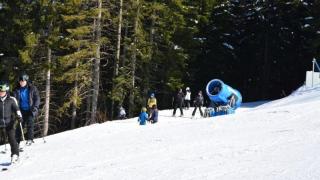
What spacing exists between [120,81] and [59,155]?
23904 millimetres

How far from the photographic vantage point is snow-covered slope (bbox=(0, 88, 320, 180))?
9469 mm

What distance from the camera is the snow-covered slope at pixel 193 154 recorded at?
947 cm

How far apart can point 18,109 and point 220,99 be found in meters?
18.1

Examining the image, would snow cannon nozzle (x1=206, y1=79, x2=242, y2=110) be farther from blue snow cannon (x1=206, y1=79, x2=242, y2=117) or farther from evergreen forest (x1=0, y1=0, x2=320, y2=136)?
evergreen forest (x1=0, y1=0, x2=320, y2=136)

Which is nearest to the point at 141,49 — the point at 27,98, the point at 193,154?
the point at 27,98

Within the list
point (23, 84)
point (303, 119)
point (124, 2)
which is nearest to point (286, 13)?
point (124, 2)

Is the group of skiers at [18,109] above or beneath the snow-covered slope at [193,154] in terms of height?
above

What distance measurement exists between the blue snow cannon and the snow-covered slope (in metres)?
11.1

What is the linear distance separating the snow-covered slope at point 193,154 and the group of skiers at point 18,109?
522 millimetres

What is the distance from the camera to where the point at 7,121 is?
11.7 metres

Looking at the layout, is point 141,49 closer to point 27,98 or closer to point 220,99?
point 220,99

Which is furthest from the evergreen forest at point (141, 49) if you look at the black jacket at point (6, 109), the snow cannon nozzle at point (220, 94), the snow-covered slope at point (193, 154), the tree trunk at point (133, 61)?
the black jacket at point (6, 109)

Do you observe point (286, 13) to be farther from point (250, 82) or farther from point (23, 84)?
point (23, 84)

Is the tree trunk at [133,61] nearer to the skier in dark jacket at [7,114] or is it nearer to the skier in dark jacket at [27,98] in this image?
the skier in dark jacket at [27,98]
